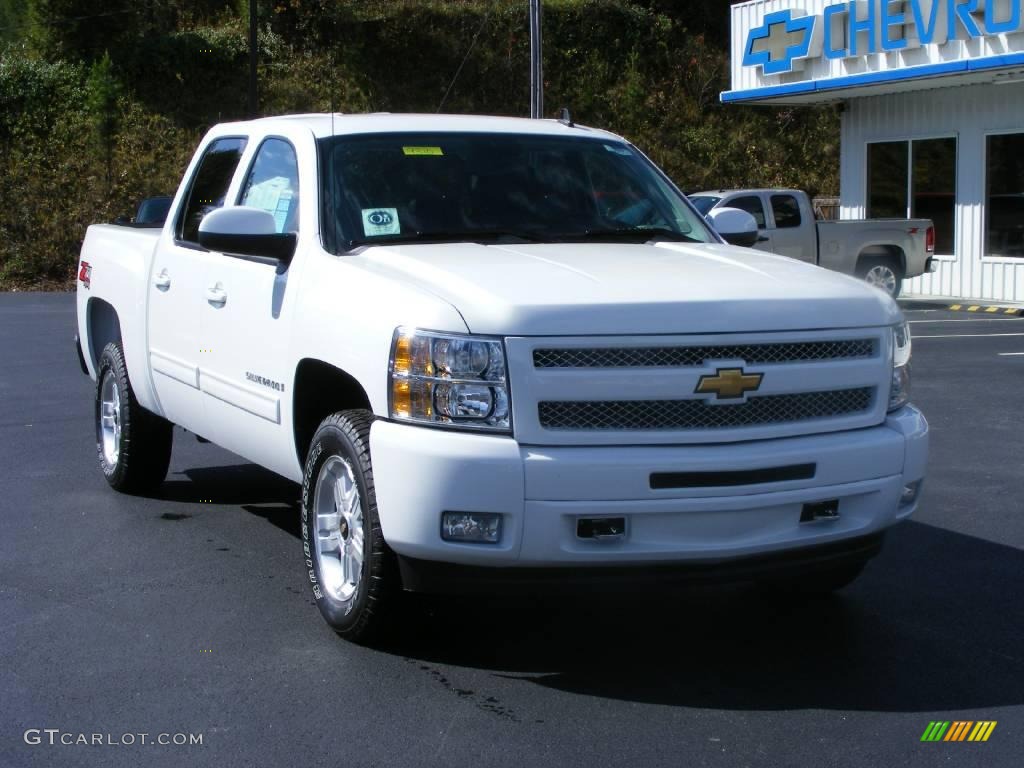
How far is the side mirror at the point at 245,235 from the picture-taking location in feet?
18.1

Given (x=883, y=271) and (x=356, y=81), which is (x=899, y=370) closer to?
(x=883, y=271)

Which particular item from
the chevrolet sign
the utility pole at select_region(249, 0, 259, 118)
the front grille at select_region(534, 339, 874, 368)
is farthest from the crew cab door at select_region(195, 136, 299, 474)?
the utility pole at select_region(249, 0, 259, 118)

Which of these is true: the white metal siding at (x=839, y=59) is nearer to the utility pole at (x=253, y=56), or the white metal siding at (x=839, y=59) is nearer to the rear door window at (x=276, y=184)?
the utility pole at (x=253, y=56)

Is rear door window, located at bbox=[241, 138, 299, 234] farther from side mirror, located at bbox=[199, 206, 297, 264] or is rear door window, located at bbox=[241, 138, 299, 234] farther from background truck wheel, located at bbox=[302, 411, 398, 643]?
background truck wheel, located at bbox=[302, 411, 398, 643]

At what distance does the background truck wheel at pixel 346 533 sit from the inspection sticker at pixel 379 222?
0.88 metres

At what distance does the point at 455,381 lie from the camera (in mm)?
4422

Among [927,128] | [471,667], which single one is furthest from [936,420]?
[927,128]

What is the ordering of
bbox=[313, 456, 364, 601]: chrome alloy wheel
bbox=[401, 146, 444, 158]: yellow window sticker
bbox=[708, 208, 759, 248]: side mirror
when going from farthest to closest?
bbox=[708, 208, 759, 248]: side mirror → bbox=[401, 146, 444, 158]: yellow window sticker → bbox=[313, 456, 364, 601]: chrome alloy wheel

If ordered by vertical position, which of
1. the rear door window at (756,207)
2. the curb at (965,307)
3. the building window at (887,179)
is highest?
the building window at (887,179)

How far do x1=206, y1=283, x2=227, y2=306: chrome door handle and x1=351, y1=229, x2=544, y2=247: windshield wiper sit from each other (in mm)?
963

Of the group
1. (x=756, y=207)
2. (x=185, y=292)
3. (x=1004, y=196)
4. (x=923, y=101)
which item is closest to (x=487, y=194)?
(x=185, y=292)

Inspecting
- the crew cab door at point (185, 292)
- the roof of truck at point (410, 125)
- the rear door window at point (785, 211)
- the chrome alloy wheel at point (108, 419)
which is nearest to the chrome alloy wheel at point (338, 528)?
the crew cab door at point (185, 292)

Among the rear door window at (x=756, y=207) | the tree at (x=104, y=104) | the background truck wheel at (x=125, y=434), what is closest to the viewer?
the background truck wheel at (x=125, y=434)

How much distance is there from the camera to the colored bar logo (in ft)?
13.9
